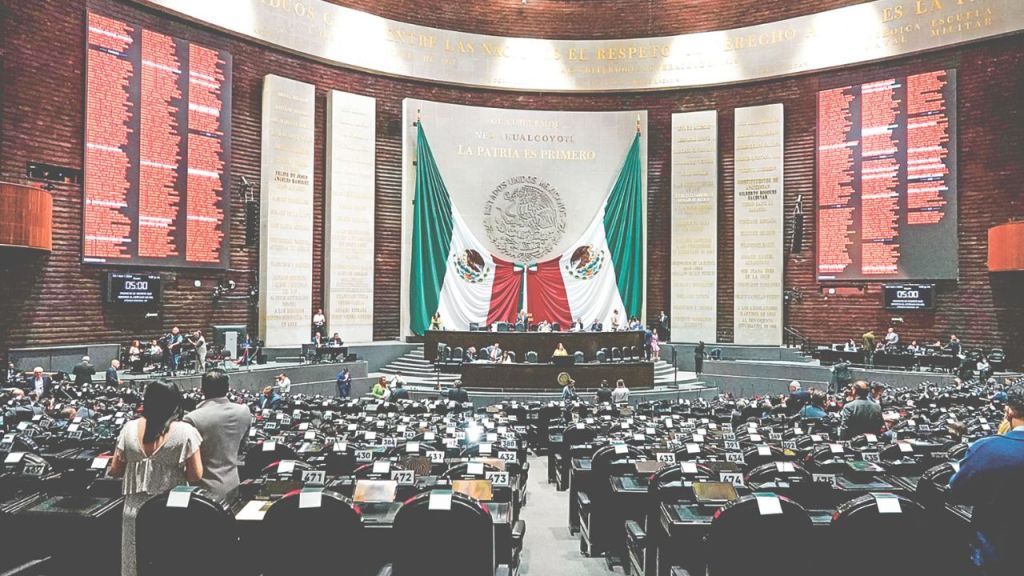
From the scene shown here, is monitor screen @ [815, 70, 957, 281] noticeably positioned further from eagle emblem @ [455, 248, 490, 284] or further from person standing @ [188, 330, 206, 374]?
person standing @ [188, 330, 206, 374]

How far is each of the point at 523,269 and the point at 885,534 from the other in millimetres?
19673

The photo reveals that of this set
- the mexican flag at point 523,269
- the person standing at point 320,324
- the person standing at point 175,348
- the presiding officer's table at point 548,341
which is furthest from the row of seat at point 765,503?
the mexican flag at point 523,269

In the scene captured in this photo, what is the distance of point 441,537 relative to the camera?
270 cm

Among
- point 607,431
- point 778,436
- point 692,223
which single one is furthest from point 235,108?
point 778,436

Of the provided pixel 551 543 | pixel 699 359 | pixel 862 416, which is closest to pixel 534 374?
pixel 699 359

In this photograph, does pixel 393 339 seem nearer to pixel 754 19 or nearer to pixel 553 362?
pixel 553 362

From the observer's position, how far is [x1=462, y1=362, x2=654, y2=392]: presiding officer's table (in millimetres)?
15820

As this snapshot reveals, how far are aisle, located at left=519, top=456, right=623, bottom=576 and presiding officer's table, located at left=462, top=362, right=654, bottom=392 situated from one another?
7.66 meters

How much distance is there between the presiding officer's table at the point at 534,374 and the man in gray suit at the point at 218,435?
12095 mm

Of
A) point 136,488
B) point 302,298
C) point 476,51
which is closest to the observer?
point 136,488

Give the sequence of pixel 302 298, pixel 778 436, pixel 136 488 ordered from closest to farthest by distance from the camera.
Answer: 1. pixel 136 488
2. pixel 778 436
3. pixel 302 298

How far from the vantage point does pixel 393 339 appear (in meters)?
21.1

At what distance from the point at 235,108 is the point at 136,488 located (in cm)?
1719

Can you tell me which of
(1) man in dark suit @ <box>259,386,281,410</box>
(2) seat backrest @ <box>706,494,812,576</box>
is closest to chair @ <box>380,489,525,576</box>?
(2) seat backrest @ <box>706,494,812,576</box>
